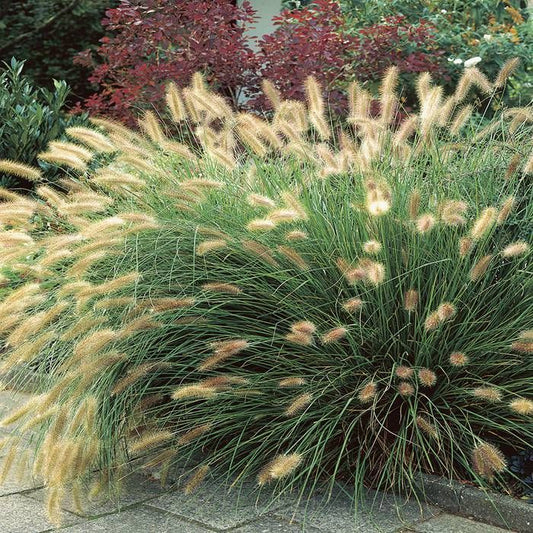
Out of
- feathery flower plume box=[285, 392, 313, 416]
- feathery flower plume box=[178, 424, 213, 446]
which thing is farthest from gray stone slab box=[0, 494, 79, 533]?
feathery flower plume box=[285, 392, 313, 416]

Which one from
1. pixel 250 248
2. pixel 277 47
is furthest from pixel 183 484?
pixel 277 47

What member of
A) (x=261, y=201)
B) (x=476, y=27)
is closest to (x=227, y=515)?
(x=261, y=201)

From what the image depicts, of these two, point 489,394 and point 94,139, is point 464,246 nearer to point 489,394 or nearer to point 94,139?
point 489,394

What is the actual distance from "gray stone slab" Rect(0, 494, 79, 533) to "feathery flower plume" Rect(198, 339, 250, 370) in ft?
2.34

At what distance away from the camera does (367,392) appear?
3.10 m

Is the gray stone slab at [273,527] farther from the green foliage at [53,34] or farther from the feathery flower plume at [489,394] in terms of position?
the green foliage at [53,34]

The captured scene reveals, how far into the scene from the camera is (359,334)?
133 inches

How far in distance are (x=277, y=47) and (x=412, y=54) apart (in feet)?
3.30

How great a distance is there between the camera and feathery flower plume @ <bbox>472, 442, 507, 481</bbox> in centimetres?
292

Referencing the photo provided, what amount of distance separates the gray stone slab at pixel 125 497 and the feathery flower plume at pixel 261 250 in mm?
945

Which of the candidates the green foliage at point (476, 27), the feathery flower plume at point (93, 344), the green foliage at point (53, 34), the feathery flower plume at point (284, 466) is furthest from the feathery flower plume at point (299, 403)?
the green foliage at point (53, 34)

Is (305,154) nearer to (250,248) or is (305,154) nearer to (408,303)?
(250,248)

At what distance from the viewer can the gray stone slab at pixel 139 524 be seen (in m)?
3.09

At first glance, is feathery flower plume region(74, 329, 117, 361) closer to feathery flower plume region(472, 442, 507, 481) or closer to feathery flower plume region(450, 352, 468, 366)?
feathery flower plume region(450, 352, 468, 366)
